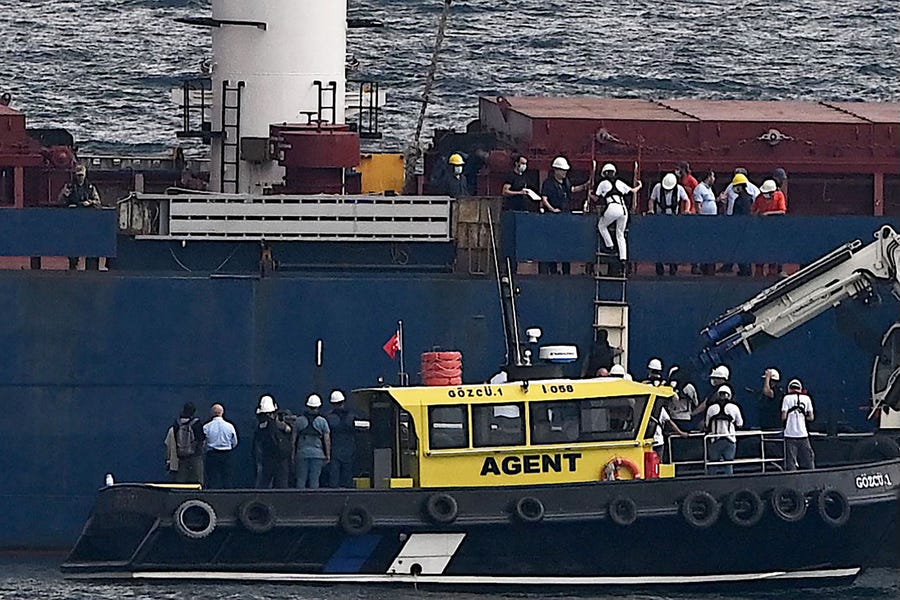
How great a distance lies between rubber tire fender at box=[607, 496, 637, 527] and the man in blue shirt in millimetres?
4750

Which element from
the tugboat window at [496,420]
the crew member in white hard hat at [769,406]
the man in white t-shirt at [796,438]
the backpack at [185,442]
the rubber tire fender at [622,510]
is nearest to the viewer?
the rubber tire fender at [622,510]

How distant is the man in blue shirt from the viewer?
1224 inches

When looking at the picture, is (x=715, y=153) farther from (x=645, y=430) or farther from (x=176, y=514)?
(x=176, y=514)

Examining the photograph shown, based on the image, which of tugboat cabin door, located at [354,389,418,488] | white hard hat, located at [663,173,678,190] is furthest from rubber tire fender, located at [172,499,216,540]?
white hard hat, located at [663,173,678,190]

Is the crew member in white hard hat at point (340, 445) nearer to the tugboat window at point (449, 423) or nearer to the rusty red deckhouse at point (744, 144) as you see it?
the tugboat window at point (449, 423)

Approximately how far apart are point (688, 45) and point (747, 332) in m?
34.3

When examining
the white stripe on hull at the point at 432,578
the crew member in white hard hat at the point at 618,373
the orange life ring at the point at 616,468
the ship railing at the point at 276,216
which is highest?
the ship railing at the point at 276,216

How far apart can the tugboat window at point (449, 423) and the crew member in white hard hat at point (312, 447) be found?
199cm

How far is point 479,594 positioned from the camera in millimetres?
29688

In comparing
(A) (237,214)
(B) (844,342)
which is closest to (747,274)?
(B) (844,342)

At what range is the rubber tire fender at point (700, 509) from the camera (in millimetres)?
29516

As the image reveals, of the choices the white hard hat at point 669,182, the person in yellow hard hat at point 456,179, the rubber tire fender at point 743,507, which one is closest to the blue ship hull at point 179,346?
the white hard hat at point 669,182

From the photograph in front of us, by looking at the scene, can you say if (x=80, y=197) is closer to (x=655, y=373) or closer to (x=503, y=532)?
(x=503, y=532)

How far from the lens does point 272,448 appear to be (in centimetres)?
3109
